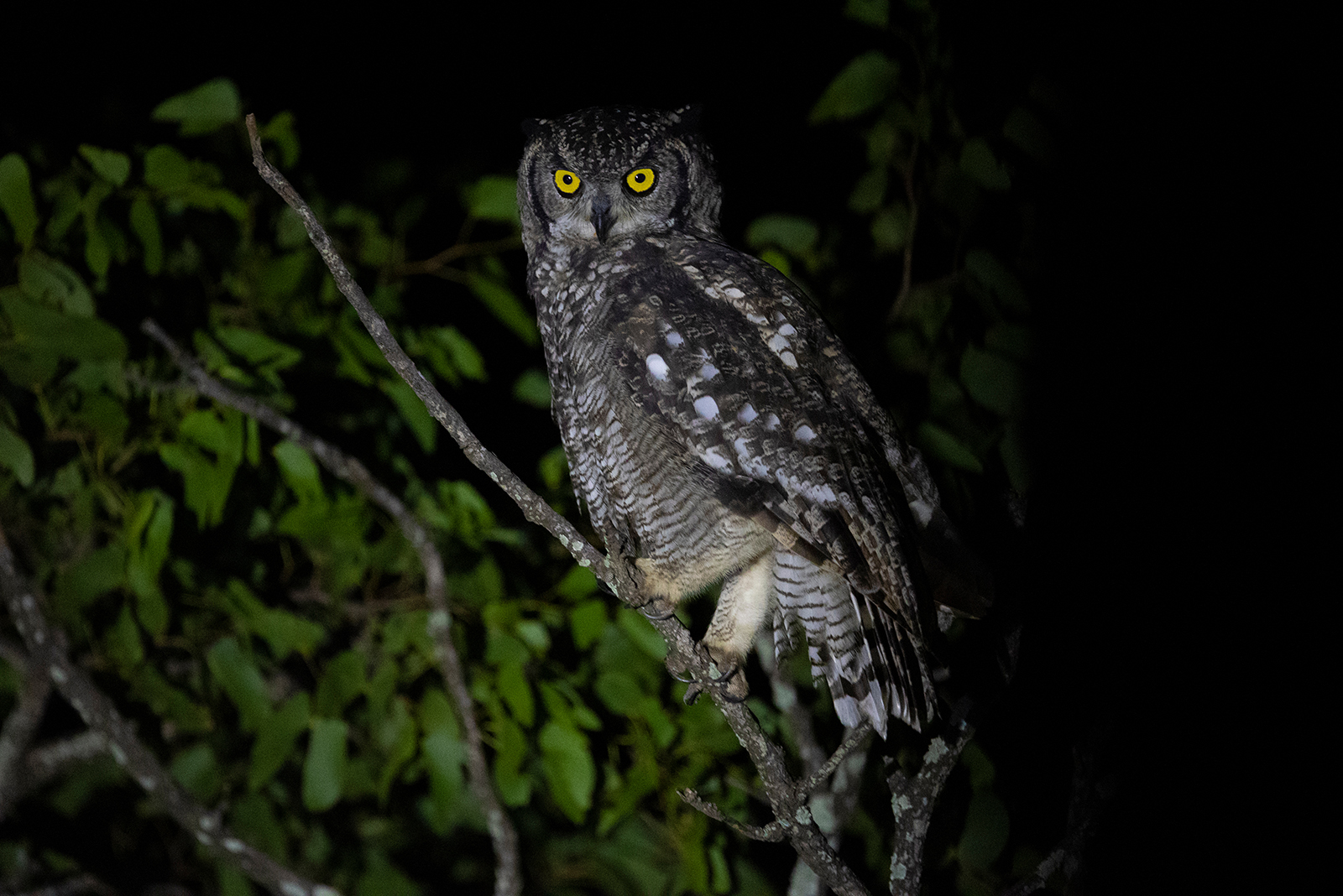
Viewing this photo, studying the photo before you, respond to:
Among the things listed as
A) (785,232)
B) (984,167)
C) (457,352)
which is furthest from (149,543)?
(984,167)

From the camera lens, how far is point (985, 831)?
113 cm

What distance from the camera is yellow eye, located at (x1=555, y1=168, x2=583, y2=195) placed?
1149 millimetres

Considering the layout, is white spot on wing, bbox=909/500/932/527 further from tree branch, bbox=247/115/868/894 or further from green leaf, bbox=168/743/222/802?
green leaf, bbox=168/743/222/802

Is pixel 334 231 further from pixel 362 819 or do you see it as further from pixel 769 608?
pixel 362 819

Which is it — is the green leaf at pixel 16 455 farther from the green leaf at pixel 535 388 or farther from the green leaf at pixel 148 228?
the green leaf at pixel 535 388

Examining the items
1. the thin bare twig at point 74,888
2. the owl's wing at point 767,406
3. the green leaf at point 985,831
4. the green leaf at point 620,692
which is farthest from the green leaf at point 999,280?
the thin bare twig at point 74,888

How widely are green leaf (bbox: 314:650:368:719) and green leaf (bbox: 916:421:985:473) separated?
31.7 inches

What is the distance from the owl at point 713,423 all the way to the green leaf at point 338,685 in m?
0.40

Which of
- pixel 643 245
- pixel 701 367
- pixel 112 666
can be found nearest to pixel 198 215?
pixel 112 666

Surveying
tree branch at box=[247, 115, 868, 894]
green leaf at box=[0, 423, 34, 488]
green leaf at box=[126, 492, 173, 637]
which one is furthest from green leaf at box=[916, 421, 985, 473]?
green leaf at box=[0, 423, 34, 488]

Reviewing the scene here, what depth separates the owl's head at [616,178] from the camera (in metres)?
1.12

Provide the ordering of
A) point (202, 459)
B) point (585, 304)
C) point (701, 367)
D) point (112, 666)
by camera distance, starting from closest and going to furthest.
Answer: point (701, 367) < point (585, 304) < point (202, 459) < point (112, 666)

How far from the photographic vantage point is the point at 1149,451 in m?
1.52

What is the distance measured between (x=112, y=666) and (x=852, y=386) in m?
1.21
